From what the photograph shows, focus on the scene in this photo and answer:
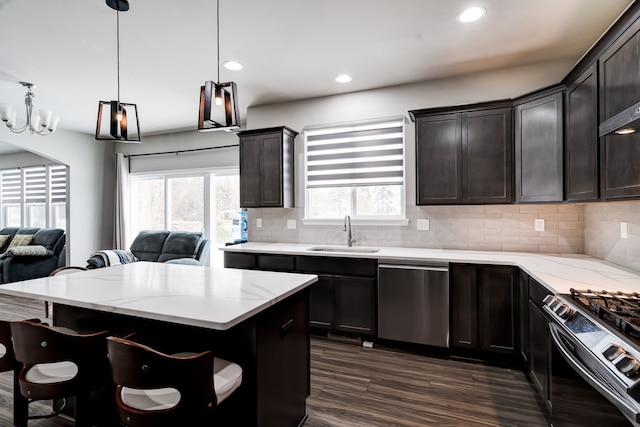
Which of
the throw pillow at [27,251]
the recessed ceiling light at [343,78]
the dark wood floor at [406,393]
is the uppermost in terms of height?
the recessed ceiling light at [343,78]

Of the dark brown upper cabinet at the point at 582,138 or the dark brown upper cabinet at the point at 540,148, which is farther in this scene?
the dark brown upper cabinet at the point at 540,148

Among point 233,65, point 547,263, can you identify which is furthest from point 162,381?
point 233,65

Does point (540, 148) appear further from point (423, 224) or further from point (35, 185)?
point (35, 185)

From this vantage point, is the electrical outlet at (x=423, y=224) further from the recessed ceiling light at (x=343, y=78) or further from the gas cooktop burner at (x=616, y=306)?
the gas cooktop burner at (x=616, y=306)

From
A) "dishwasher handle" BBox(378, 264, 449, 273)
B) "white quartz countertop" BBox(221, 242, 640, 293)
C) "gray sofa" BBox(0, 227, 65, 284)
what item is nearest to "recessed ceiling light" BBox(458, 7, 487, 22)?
"white quartz countertop" BBox(221, 242, 640, 293)

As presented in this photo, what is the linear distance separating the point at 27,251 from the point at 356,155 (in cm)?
592

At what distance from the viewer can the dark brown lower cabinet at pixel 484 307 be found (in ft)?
8.77

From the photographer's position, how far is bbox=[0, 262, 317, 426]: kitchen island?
1467 millimetres

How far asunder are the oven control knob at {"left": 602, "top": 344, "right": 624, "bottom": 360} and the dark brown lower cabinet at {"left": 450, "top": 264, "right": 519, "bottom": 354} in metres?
1.57

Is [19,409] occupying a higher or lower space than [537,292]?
lower

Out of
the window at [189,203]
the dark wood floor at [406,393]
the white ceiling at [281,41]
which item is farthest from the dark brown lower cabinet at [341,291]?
the window at [189,203]

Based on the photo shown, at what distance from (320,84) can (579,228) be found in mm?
2990

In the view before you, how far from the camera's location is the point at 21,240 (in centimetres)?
618

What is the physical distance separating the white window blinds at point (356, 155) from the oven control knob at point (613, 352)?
2.67 m
